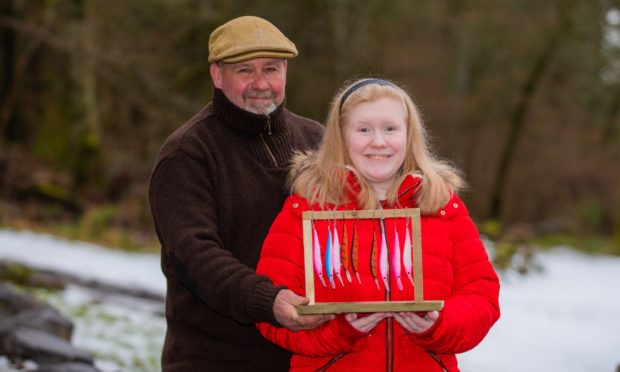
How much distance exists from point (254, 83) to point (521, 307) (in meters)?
6.45

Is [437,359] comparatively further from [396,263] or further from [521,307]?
[521,307]

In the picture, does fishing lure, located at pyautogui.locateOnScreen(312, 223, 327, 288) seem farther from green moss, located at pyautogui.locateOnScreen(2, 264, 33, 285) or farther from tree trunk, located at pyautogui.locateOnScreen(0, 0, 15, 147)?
tree trunk, located at pyautogui.locateOnScreen(0, 0, 15, 147)

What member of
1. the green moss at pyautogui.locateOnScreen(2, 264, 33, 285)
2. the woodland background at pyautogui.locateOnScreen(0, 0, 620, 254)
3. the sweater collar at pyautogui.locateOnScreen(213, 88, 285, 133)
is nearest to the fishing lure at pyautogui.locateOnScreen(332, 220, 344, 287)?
the sweater collar at pyautogui.locateOnScreen(213, 88, 285, 133)

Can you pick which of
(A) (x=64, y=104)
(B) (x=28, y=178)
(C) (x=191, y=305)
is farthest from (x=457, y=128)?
(C) (x=191, y=305)

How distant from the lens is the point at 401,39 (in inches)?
915

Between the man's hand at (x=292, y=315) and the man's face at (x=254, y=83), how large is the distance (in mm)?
939

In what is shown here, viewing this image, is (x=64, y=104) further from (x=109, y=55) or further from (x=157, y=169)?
(x=157, y=169)

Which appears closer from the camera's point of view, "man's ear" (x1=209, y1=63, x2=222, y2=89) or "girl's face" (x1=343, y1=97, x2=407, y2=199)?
"girl's face" (x1=343, y1=97, x2=407, y2=199)

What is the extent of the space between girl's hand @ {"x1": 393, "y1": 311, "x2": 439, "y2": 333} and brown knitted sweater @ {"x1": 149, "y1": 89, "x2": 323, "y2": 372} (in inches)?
27.4

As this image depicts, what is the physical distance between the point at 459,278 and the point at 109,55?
37.7 feet

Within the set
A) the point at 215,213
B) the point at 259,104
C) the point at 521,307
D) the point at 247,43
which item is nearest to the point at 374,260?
the point at 215,213

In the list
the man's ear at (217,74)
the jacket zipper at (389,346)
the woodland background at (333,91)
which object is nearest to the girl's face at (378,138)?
the jacket zipper at (389,346)

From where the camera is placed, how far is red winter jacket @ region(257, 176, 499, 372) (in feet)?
9.10

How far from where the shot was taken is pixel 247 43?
333 cm
